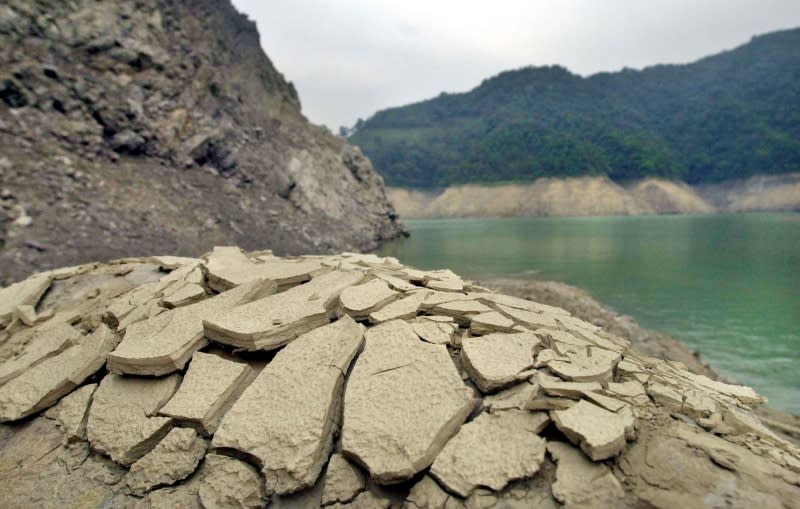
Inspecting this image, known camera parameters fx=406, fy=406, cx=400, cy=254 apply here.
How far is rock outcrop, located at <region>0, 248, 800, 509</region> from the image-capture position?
6.34 feet

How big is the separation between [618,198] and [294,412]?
8104 cm

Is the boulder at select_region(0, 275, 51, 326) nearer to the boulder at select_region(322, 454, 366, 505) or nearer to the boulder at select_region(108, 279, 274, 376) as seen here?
the boulder at select_region(108, 279, 274, 376)

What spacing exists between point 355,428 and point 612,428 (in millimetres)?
1303

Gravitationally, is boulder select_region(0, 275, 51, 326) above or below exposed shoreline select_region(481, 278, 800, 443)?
above

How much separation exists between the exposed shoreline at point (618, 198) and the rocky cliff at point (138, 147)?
57742 mm

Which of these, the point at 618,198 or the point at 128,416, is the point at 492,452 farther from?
the point at 618,198

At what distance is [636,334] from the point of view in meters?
8.79

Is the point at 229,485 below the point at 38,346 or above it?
below

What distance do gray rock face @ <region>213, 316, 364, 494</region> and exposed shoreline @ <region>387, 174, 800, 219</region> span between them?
248 ft

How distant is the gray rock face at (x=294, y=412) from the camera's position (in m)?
2.10

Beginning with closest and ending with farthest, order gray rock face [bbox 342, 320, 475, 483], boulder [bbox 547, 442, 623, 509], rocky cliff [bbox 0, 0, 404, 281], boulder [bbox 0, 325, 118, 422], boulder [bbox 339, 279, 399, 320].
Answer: boulder [bbox 547, 442, 623, 509]
gray rock face [bbox 342, 320, 475, 483]
boulder [bbox 0, 325, 118, 422]
boulder [bbox 339, 279, 399, 320]
rocky cliff [bbox 0, 0, 404, 281]

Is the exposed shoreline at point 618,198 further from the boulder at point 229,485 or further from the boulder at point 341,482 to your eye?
the boulder at point 229,485

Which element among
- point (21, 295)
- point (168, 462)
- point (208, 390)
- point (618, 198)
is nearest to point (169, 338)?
point (208, 390)

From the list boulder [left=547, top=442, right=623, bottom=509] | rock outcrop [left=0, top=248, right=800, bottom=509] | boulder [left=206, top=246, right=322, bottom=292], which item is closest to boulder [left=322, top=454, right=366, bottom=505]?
rock outcrop [left=0, top=248, right=800, bottom=509]
